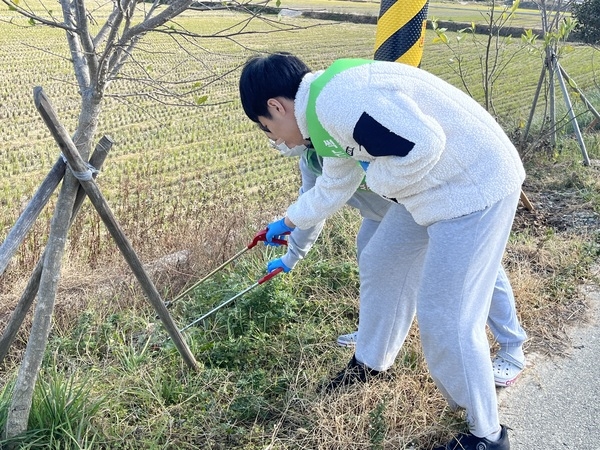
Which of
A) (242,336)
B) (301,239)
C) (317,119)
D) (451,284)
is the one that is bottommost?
(242,336)

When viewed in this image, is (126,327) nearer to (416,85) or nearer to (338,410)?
(338,410)

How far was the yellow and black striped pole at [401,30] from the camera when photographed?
3594mm

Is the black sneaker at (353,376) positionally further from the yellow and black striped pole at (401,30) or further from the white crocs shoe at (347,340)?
the yellow and black striped pole at (401,30)

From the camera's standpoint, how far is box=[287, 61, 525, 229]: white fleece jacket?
2.04 metres

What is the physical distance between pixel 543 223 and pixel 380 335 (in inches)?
110

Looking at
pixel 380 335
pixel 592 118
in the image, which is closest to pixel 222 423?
→ pixel 380 335

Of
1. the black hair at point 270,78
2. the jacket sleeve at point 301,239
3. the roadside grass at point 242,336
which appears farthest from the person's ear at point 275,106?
the roadside grass at point 242,336

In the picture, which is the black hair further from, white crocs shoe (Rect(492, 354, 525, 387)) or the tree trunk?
white crocs shoe (Rect(492, 354, 525, 387))

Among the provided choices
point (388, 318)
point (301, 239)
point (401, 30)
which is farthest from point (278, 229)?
point (401, 30)

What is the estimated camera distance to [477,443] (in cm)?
253

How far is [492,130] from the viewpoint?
7.23ft

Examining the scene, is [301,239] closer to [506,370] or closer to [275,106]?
[275,106]

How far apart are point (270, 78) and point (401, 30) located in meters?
1.68

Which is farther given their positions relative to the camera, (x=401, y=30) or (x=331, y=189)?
(x=401, y=30)
